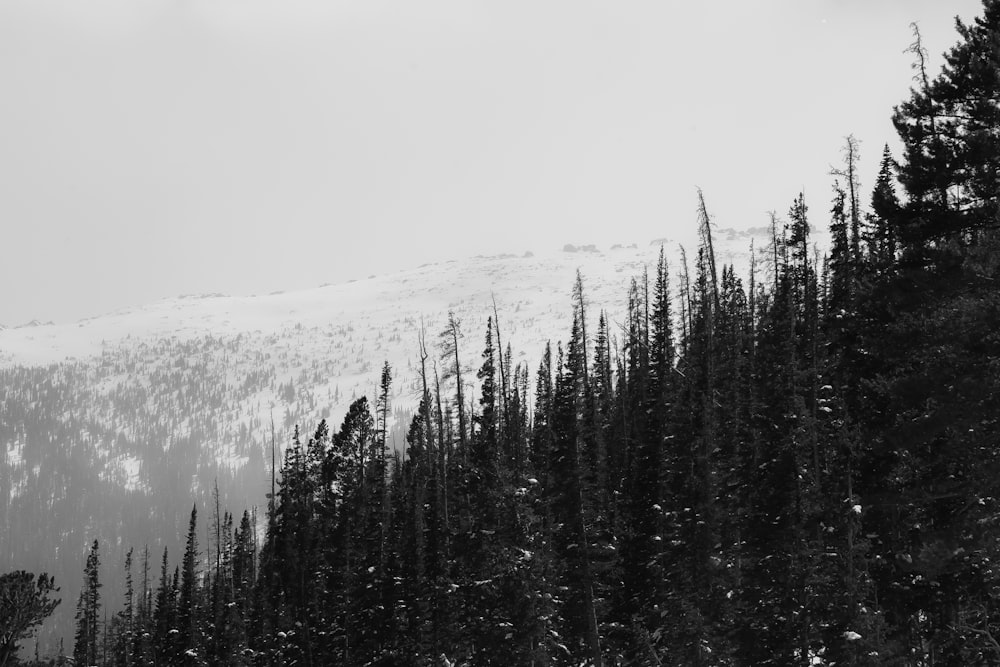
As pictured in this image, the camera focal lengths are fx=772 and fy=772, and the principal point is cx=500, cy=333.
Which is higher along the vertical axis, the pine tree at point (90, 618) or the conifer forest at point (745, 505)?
the conifer forest at point (745, 505)

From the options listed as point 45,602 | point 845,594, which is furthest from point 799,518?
point 45,602

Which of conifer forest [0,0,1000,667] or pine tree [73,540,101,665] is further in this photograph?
pine tree [73,540,101,665]

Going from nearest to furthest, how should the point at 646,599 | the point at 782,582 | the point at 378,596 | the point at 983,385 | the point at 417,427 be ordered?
the point at 983,385
the point at 782,582
the point at 646,599
the point at 378,596
the point at 417,427

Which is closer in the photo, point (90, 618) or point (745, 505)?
point (745, 505)

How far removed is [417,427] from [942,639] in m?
61.9

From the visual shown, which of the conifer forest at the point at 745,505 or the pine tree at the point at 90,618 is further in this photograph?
the pine tree at the point at 90,618

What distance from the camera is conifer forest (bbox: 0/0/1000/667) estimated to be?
14016 millimetres

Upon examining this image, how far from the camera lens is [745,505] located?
103 feet

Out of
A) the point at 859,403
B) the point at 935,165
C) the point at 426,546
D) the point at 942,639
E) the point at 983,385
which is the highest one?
the point at 935,165

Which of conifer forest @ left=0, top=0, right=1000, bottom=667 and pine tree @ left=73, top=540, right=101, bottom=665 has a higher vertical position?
conifer forest @ left=0, top=0, right=1000, bottom=667

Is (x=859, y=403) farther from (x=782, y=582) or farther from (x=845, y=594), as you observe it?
(x=782, y=582)

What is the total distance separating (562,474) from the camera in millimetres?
32000

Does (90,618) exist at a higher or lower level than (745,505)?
lower

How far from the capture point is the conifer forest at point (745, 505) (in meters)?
14.0
